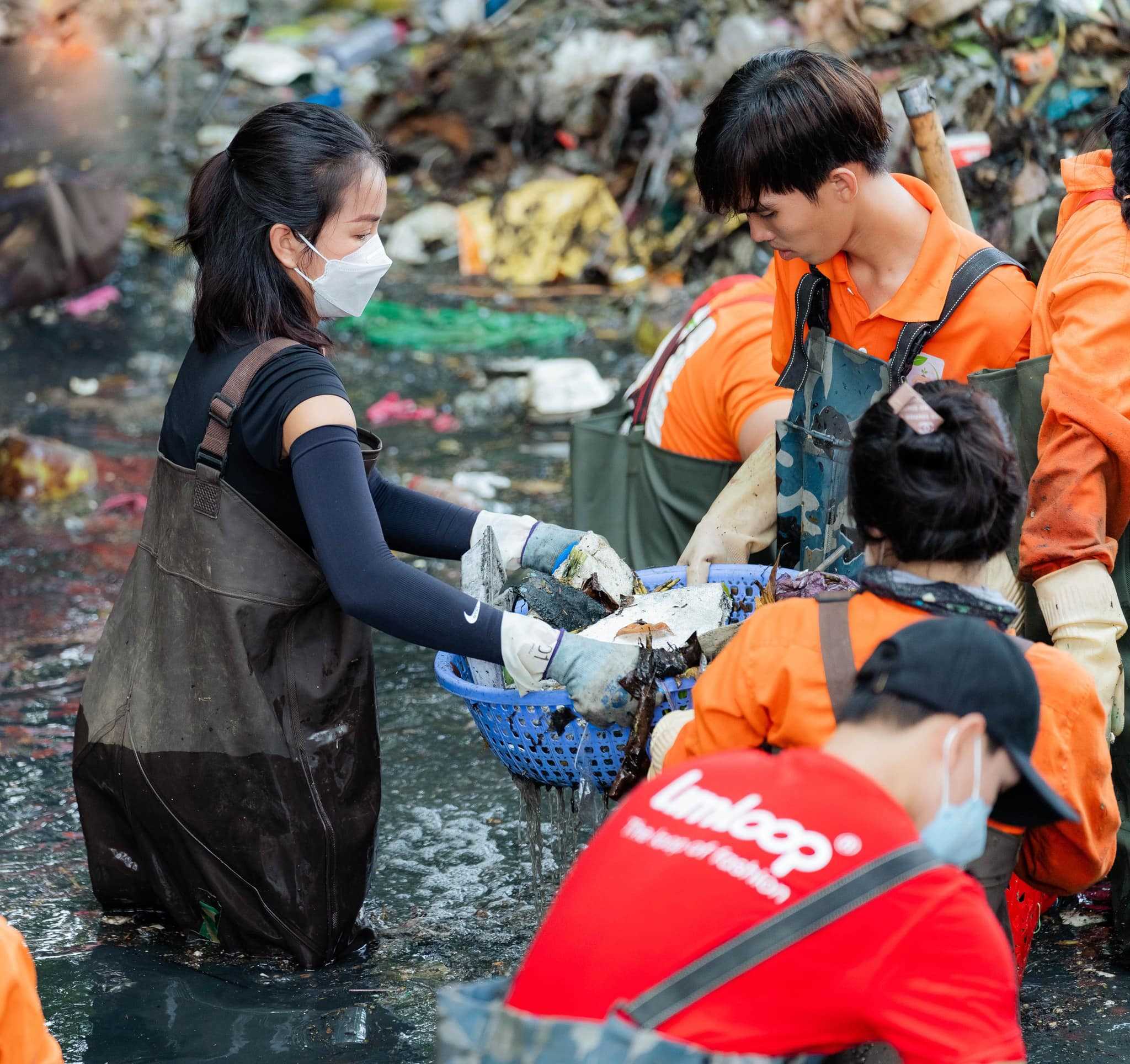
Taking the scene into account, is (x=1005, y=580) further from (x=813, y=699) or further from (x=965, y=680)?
(x=965, y=680)

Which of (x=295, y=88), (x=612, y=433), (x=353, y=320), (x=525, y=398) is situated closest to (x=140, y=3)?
(x=295, y=88)

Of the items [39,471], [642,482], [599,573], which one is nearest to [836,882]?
[599,573]

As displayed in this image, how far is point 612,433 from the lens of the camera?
3.82 metres

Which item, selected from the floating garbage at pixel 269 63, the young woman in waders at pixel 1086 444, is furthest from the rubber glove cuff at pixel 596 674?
the floating garbage at pixel 269 63

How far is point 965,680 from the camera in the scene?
5.41ft

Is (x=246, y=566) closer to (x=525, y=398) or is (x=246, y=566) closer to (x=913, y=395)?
(x=913, y=395)

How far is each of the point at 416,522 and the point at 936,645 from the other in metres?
1.68

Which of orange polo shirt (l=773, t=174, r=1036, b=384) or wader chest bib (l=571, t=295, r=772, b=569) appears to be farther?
wader chest bib (l=571, t=295, r=772, b=569)

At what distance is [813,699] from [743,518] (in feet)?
4.36

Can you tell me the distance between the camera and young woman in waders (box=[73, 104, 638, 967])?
2549 millimetres

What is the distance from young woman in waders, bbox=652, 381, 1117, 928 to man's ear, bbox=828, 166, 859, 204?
81cm

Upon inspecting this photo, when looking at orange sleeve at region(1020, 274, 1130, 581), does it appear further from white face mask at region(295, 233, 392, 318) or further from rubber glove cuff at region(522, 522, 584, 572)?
white face mask at region(295, 233, 392, 318)

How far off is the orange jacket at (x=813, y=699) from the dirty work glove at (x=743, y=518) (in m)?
1.12

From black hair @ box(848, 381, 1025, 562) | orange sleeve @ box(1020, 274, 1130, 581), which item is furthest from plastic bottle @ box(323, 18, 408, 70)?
black hair @ box(848, 381, 1025, 562)
